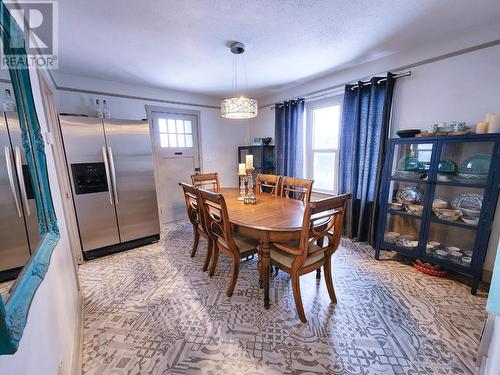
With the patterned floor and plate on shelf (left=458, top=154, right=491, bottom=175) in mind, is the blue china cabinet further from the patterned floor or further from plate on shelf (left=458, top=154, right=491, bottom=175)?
the patterned floor

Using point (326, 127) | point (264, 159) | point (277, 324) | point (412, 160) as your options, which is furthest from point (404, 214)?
point (264, 159)

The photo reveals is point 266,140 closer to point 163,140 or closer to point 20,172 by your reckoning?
point 163,140

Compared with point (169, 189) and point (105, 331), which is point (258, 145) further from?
point (105, 331)

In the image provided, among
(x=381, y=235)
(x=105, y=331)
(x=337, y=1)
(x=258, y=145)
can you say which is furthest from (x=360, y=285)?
(x=258, y=145)

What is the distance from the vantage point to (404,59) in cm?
239

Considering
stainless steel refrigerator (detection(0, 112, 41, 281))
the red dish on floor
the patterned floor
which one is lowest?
the patterned floor

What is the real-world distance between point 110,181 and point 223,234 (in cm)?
180

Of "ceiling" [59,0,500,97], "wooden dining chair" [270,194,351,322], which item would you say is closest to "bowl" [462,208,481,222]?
"wooden dining chair" [270,194,351,322]

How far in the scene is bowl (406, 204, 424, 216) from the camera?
7.46ft

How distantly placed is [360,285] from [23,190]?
8.15ft

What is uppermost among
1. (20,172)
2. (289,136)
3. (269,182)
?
(289,136)

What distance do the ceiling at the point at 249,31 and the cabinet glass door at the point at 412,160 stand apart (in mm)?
1048

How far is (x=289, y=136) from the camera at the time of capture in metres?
3.64

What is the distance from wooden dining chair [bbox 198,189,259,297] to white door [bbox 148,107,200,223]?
2119 millimetres
